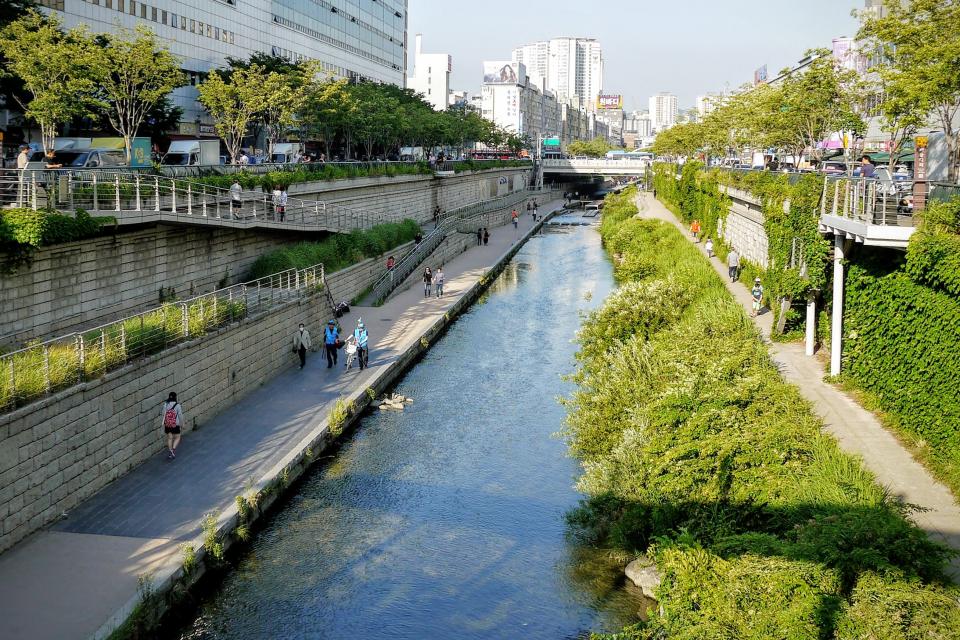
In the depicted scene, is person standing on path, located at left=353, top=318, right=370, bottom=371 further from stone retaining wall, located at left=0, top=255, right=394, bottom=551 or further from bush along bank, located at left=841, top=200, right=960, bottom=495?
bush along bank, located at left=841, top=200, right=960, bottom=495

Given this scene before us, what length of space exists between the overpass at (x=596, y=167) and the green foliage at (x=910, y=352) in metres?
117

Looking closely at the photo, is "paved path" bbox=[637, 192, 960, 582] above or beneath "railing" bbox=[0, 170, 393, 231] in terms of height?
beneath

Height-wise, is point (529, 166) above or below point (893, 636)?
above

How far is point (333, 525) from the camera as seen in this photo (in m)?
20.1

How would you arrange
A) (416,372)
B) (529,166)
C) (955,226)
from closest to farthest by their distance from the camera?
(955,226) → (416,372) → (529,166)

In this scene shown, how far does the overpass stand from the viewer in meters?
136

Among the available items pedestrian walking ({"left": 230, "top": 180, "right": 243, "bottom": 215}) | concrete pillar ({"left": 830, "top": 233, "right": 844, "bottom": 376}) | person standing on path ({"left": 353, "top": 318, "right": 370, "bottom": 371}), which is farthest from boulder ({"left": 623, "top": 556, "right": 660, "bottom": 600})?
pedestrian walking ({"left": 230, "top": 180, "right": 243, "bottom": 215})

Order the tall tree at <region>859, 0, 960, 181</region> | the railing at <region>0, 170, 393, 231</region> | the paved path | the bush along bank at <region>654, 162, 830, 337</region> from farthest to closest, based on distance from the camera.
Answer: the tall tree at <region>859, 0, 960, 181</region> < the bush along bank at <region>654, 162, 830, 337</region> < the railing at <region>0, 170, 393, 231</region> < the paved path

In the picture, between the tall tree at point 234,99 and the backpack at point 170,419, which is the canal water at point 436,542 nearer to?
the backpack at point 170,419

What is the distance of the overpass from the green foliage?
117m

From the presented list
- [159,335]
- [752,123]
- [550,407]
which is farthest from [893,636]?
[752,123]

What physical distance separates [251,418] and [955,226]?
54.7 feet

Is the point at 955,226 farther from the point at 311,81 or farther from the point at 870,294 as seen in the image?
the point at 311,81

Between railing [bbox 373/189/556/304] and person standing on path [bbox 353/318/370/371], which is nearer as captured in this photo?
person standing on path [bbox 353/318/370/371]
